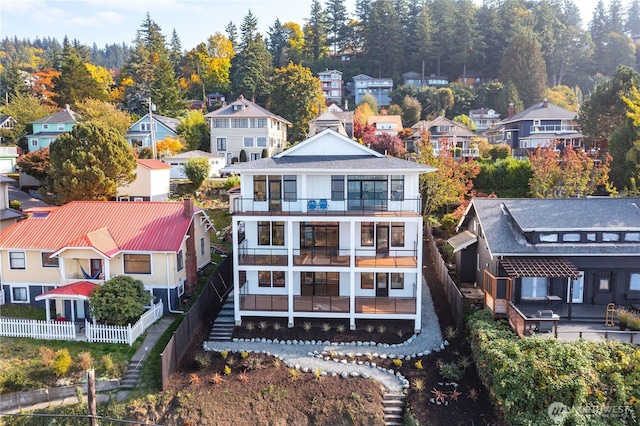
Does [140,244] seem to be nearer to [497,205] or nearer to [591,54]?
[497,205]

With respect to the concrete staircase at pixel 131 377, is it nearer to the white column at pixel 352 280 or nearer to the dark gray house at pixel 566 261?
the white column at pixel 352 280

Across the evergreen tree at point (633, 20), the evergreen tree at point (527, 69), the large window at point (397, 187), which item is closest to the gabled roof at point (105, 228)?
the large window at point (397, 187)

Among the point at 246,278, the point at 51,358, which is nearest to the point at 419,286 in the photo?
the point at 246,278

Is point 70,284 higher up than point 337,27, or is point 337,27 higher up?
point 337,27

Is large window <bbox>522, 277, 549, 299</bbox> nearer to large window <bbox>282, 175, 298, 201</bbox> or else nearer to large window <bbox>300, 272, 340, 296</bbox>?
large window <bbox>300, 272, 340, 296</bbox>

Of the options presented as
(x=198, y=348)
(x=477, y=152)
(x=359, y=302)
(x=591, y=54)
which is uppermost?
(x=591, y=54)

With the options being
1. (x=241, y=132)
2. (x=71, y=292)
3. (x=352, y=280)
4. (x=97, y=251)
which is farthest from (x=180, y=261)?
(x=241, y=132)
